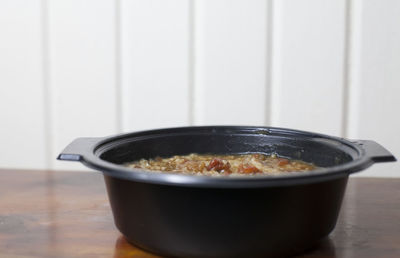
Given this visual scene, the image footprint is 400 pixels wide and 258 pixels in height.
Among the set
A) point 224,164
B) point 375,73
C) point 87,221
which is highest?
point 375,73

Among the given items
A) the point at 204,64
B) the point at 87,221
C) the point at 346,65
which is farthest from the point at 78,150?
the point at 346,65

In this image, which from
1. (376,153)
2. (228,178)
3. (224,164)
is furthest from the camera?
(224,164)

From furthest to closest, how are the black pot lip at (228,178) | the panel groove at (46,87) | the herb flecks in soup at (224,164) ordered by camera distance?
1. the panel groove at (46,87)
2. the herb flecks in soup at (224,164)
3. the black pot lip at (228,178)

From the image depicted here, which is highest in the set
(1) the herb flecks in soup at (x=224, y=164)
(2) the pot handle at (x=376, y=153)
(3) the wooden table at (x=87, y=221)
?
(2) the pot handle at (x=376, y=153)

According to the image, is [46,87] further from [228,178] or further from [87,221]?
[228,178]

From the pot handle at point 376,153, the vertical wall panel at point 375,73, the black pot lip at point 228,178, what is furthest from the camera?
the vertical wall panel at point 375,73

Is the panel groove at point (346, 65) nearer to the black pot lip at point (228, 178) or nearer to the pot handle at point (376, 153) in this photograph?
the pot handle at point (376, 153)

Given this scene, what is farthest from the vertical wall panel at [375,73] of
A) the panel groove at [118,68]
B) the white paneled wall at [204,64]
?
the panel groove at [118,68]

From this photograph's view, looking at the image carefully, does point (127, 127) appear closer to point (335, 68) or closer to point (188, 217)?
point (335, 68)
